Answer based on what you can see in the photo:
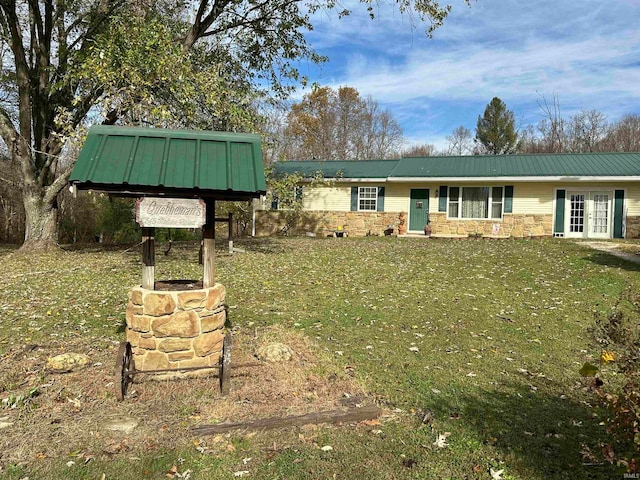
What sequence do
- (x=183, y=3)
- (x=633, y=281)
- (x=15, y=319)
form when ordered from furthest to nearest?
(x=183, y=3), (x=633, y=281), (x=15, y=319)

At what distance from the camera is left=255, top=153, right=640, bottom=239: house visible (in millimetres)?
17797

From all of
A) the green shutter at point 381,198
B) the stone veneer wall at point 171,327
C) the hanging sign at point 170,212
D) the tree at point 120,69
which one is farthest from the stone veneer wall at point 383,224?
the hanging sign at point 170,212

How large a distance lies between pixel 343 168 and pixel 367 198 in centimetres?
249

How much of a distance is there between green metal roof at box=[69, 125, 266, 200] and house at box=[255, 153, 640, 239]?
14965mm

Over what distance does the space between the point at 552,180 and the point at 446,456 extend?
56.2ft

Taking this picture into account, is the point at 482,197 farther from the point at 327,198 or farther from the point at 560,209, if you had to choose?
the point at 327,198

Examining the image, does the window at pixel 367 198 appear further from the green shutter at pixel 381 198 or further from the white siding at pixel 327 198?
the white siding at pixel 327 198

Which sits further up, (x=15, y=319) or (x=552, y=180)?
(x=552, y=180)

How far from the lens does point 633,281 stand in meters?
8.99

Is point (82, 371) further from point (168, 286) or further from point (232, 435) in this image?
point (232, 435)

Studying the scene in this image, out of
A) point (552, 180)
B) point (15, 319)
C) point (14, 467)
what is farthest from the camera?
point (552, 180)

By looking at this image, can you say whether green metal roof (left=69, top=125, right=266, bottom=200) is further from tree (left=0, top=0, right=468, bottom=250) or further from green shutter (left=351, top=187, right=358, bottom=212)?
green shutter (left=351, top=187, right=358, bottom=212)

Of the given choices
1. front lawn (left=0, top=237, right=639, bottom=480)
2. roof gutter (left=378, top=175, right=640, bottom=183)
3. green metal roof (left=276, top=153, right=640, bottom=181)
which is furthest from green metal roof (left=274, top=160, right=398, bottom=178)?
front lawn (left=0, top=237, right=639, bottom=480)

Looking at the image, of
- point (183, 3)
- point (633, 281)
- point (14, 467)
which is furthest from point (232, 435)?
point (183, 3)
